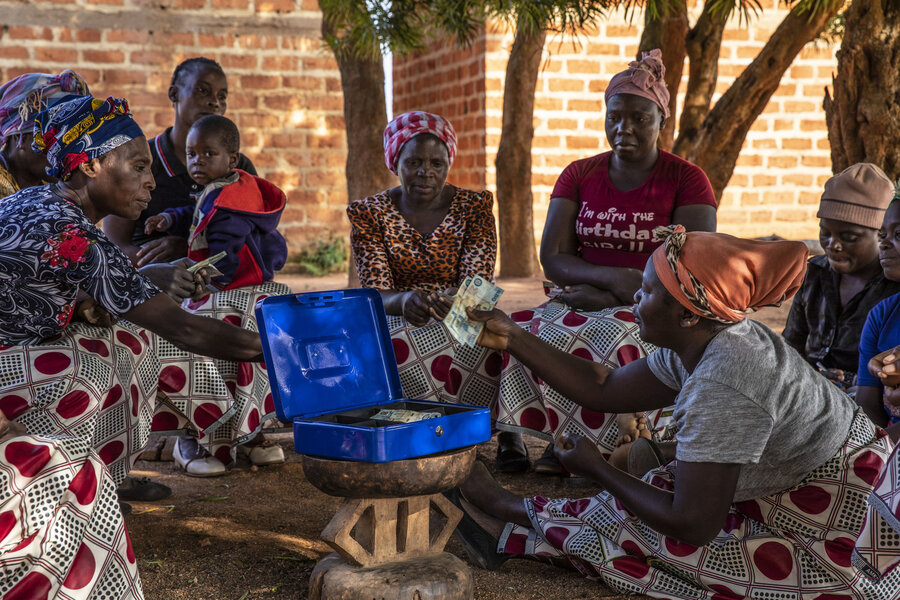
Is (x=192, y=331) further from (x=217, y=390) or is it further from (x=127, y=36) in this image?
(x=127, y=36)

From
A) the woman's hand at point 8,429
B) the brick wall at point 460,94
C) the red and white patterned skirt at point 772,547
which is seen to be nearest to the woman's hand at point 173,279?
the woman's hand at point 8,429

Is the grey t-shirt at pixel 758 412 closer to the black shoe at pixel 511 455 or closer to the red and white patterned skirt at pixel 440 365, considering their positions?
the red and white patterned skirt at pixel 440 365

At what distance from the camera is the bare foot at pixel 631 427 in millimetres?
3877

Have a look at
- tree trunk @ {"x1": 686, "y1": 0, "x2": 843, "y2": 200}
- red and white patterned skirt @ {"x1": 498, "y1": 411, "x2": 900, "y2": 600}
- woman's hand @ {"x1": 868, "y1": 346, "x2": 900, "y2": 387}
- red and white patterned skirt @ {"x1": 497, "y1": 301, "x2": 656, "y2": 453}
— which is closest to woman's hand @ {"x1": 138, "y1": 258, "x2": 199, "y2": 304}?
red and white patterned skirt @ {"x1": 497, "y1": 301, "x2": 656, "y2": 453}

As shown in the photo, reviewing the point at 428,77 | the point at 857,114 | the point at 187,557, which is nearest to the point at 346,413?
the point at 187,557

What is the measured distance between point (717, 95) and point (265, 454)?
9.38m

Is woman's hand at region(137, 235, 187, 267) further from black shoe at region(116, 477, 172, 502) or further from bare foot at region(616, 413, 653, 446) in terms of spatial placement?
bare foot at region(616, 413, 653, 446)

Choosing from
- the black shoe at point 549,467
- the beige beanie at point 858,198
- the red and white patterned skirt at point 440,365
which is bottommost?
the black shoe at point 549,467

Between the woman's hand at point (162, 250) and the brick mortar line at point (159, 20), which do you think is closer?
the woman's hand at point (162, 250)

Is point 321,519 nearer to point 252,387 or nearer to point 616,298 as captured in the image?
point 252,387

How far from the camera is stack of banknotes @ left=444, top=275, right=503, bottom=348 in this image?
331 centimetres

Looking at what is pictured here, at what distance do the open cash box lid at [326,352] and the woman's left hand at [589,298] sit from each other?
3.69 ft

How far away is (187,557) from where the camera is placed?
333 centimetres

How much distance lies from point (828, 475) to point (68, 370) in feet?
8.03
